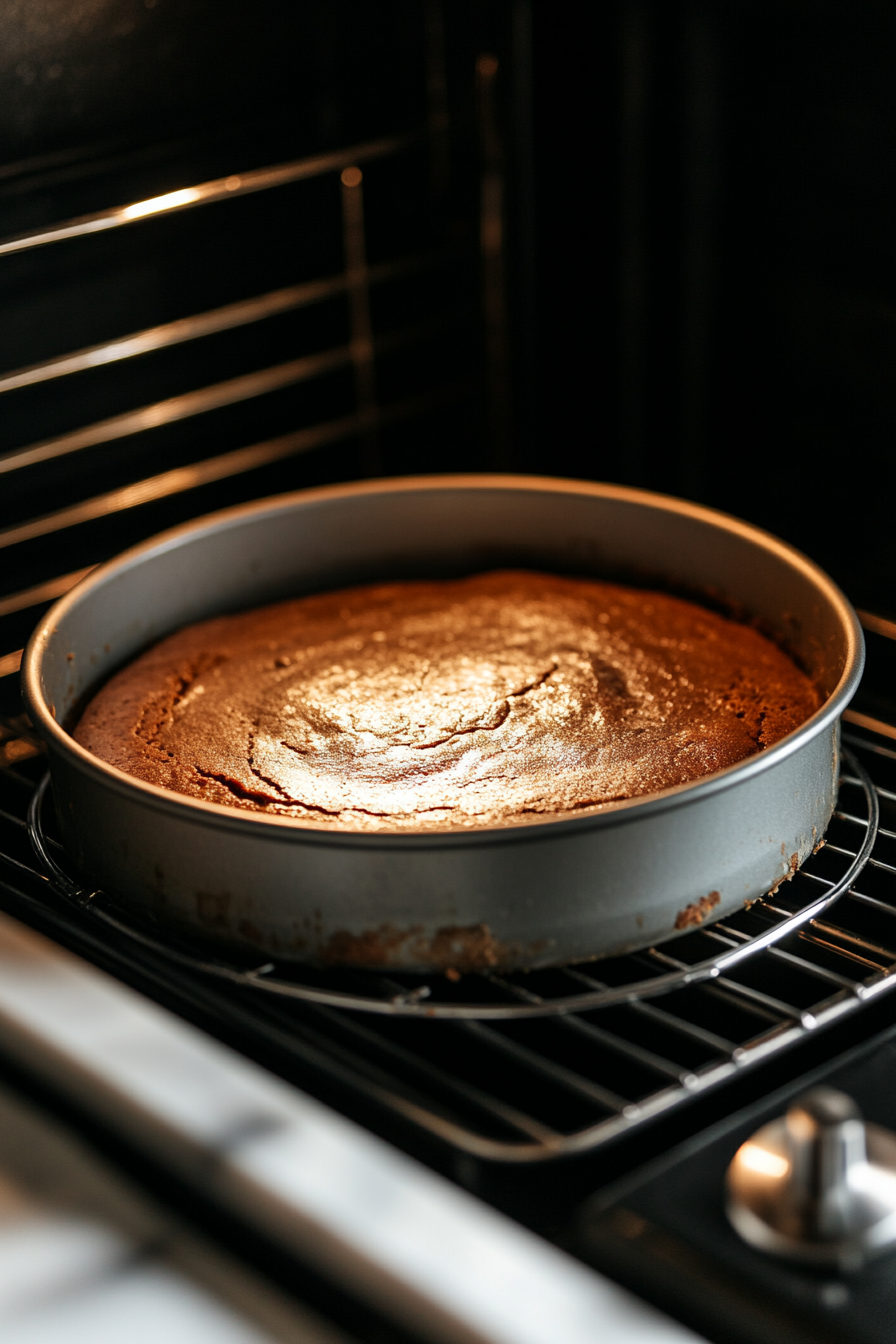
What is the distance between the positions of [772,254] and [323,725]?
594 mm

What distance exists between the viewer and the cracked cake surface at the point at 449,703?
0.93 metres

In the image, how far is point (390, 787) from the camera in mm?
934

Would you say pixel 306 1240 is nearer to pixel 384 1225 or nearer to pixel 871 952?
pixel 384 1225

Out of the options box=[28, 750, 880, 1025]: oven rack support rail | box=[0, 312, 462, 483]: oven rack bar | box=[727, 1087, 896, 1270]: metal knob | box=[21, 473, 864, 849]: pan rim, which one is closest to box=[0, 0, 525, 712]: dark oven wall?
box=[0, 312, 462, 483]: oven rack bar

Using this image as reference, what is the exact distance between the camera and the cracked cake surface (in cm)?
93

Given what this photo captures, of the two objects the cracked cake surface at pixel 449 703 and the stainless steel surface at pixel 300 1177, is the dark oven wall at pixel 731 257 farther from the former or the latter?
the stainless steel surface at pixel 300 1177

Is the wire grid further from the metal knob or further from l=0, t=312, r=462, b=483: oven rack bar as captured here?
the metal knob

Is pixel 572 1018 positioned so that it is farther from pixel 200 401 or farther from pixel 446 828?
pixel 200 401

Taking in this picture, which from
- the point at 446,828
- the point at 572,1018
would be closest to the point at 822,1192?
the point at 572,1018

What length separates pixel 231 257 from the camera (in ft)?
4.17

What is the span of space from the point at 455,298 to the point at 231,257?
26 cm

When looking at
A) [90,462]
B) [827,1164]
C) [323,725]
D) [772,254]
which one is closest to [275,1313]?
[827,1164]

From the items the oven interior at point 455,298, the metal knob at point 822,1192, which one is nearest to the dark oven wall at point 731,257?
the oven interior at point 455,298

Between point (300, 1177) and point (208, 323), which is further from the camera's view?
point (208, 323)
